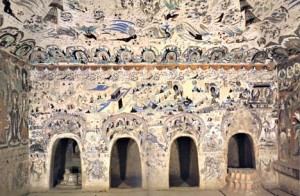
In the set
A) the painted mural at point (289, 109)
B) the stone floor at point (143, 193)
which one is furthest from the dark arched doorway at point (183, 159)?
the painted mural at point (289, 109)

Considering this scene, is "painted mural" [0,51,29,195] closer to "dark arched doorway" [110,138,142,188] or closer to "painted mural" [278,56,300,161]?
"dark arched doorway" [110,138,142,188]

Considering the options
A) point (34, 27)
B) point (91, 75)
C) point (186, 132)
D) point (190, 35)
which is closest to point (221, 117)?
point (186, 132)

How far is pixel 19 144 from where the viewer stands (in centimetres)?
793

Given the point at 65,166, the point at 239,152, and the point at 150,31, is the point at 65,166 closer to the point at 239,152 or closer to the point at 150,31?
the point at 150,31

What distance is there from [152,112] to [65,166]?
3924mm

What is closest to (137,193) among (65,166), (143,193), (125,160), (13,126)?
(143,193)

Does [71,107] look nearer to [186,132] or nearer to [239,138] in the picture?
[186,132]

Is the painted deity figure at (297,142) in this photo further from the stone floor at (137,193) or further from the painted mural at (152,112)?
the stone floor at (137,193)

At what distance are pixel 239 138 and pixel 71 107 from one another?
5.81 metres

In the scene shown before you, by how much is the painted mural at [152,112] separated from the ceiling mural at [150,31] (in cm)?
51

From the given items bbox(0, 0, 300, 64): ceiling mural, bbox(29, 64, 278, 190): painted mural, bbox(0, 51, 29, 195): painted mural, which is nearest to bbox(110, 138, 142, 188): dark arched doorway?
bbox(29, 64, 278, 190): painted mural

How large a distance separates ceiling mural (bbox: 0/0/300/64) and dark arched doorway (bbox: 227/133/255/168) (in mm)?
2891

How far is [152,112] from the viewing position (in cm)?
894

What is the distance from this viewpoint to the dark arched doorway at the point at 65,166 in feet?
30.1
